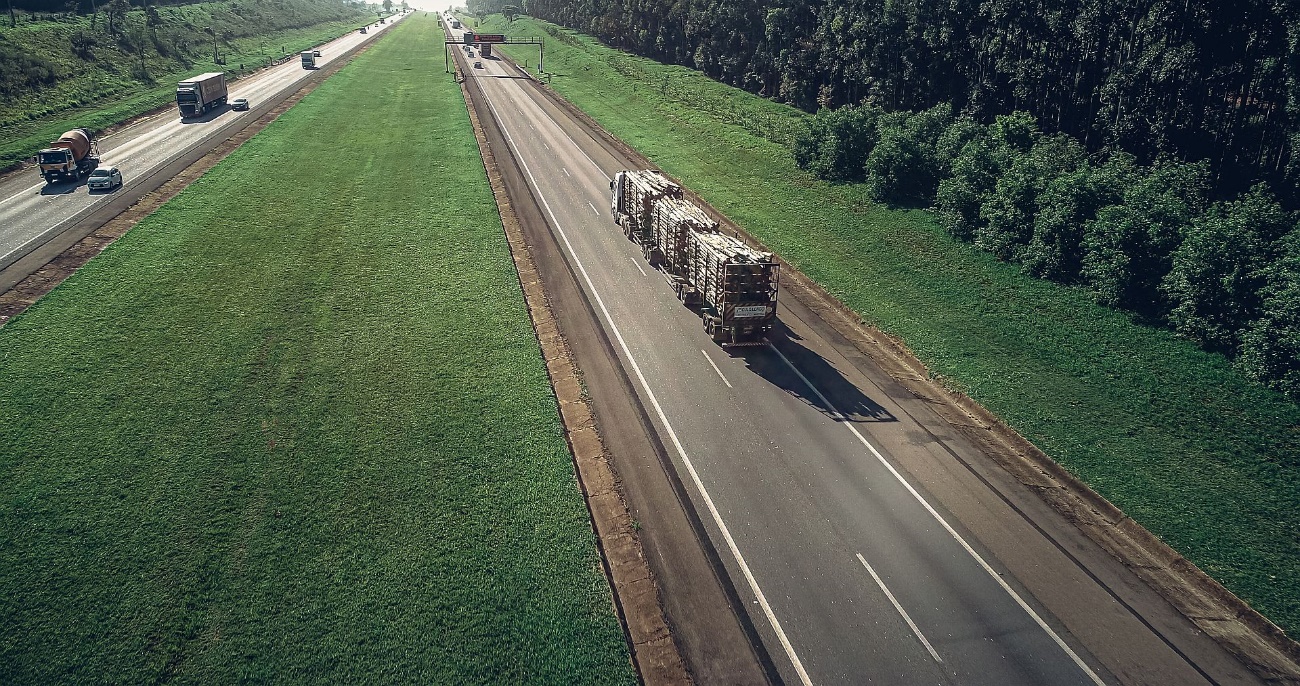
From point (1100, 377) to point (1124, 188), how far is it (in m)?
13.1

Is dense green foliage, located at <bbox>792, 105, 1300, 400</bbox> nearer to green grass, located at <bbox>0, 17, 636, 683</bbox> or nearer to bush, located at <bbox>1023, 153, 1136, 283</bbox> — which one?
bush, located at <bbox>1023, 153, 1136, 283</bbox>

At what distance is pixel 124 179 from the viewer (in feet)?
169

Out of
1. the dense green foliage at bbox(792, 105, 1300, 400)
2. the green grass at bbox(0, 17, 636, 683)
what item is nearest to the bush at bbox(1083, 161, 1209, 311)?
the dense green foliage at bbox(792, 105, 1300, 400)

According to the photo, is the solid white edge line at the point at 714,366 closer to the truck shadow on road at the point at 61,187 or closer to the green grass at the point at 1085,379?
the green grass at the point at 1085,379

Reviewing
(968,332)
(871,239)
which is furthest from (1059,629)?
(871,239)

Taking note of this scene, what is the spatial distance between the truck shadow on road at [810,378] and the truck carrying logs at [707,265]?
86 centimetres

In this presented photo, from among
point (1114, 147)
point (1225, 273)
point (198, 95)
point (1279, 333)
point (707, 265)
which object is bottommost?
point (1279, 333)

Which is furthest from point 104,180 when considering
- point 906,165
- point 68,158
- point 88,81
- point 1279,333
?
point 1279,333

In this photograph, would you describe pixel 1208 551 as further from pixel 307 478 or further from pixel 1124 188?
pixel 307 478

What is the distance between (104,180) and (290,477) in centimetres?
4273

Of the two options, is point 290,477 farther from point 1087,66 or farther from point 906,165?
point 1087,66

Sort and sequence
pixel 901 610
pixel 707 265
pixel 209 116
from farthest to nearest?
pixel 209 116
pixel 707 265
pixel 901 610

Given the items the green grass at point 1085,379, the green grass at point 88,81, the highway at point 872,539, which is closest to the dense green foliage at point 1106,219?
the green grass at point 1085,379

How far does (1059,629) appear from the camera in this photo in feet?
55.5
